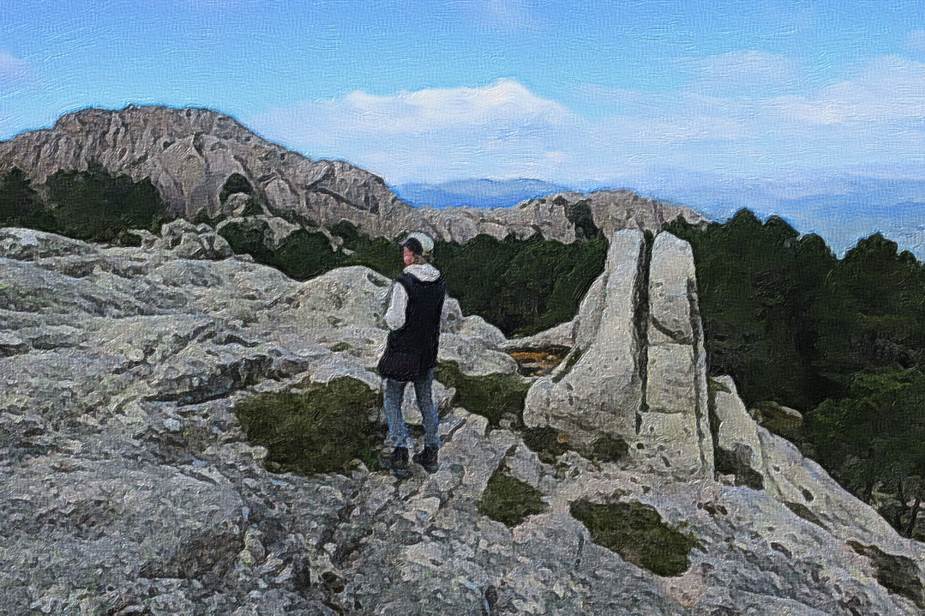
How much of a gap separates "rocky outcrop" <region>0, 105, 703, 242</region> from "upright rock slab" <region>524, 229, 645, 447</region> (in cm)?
11700

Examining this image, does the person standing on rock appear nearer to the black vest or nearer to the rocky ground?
the black vest

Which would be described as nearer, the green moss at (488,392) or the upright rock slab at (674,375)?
the upright rock slab at (674,375)

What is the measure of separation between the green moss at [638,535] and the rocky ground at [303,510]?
8 centimetres

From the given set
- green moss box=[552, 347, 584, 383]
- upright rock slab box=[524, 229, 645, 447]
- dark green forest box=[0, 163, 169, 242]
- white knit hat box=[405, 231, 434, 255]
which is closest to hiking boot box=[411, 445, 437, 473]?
upright rock slab box=[524, 229, 645, 447]

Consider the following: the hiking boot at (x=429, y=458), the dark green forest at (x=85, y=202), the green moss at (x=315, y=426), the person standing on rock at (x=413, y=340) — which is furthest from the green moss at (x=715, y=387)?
the dark green forest at (x=85, y=202)

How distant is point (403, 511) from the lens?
10.6 m

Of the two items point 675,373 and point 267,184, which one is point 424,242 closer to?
point 675,373

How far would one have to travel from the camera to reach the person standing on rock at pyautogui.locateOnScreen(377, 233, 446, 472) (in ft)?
35.7

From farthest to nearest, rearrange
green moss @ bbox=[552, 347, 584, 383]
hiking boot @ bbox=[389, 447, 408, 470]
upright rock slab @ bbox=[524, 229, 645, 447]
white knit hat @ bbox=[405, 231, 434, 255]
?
green moss @ bbox=[552, 347, 584, 383]
upright rock slab @ bbox=[524, 229, 645, 447]
hiking boot @ bbox=[389, 447, 408, 470]
white knit hat @ bbox=[405, 231, 434, 255]

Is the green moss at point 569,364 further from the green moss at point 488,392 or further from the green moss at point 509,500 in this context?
the green moss at point 509,500

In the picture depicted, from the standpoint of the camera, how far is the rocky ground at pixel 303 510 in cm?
823

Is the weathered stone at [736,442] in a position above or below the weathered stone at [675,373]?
below

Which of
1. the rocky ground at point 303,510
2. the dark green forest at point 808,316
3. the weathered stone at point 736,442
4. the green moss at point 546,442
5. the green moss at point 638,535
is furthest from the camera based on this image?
the dark green forest at point 808,316

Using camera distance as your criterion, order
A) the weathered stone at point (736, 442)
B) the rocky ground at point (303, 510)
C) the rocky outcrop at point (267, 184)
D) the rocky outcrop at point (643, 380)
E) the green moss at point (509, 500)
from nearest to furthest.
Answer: the rocky ground at point (303, 510) < the green moss at point (509, 500) < the rocky outcrop at point (643, 380) < the weathered stone at point (736, 442) < the rocky outcrop at point (267, 184)
